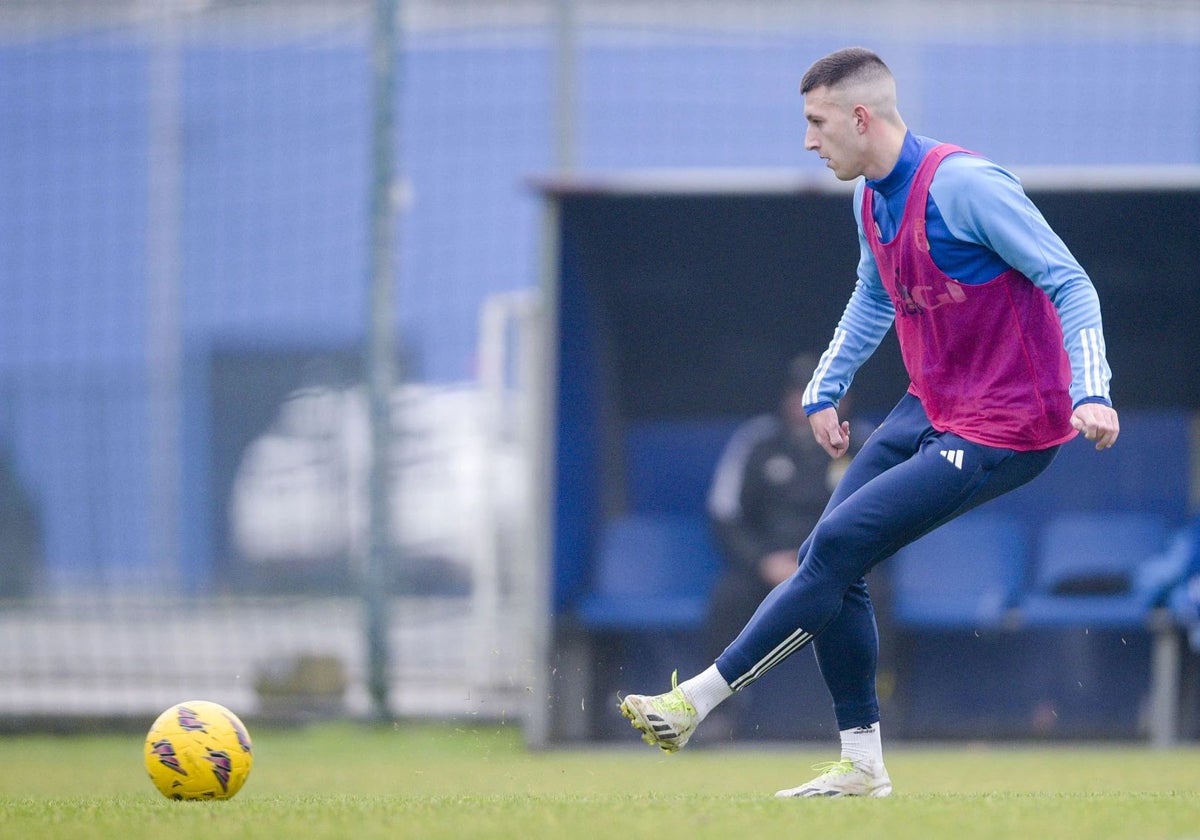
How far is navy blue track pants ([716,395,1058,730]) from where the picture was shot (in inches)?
186

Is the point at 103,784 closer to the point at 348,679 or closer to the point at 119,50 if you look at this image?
the point at 348,679

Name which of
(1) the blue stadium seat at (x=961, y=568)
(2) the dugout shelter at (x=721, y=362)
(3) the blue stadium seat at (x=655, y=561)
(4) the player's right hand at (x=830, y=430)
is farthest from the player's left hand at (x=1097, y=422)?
(3) the blue stadium seat at (x=655, y=561)

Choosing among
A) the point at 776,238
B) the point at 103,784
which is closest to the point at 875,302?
the point at 103,784

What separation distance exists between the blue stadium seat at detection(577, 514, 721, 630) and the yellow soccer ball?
15.3ft

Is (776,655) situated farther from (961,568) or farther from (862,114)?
(961,568)

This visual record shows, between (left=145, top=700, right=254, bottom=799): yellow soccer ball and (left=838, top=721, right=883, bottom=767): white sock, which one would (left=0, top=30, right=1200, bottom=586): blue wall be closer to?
(left=145, top=700, right=254, bottom=799): yellow soccer ball

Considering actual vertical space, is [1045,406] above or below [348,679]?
above

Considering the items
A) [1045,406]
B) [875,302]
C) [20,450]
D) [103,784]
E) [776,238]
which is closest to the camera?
[1045,406]

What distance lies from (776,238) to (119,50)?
14.7 ft

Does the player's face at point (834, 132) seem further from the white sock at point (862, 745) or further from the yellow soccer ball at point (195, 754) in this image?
the yellow soccer ball at point (195, 754)

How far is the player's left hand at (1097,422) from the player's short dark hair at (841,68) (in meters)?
1.13

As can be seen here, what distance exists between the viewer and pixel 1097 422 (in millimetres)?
4301

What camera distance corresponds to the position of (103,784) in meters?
7.17

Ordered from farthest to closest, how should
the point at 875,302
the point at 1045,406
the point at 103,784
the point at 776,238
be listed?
the point at 776,238, the point at 103,784, the point at 875,302, the point at 1045,406
